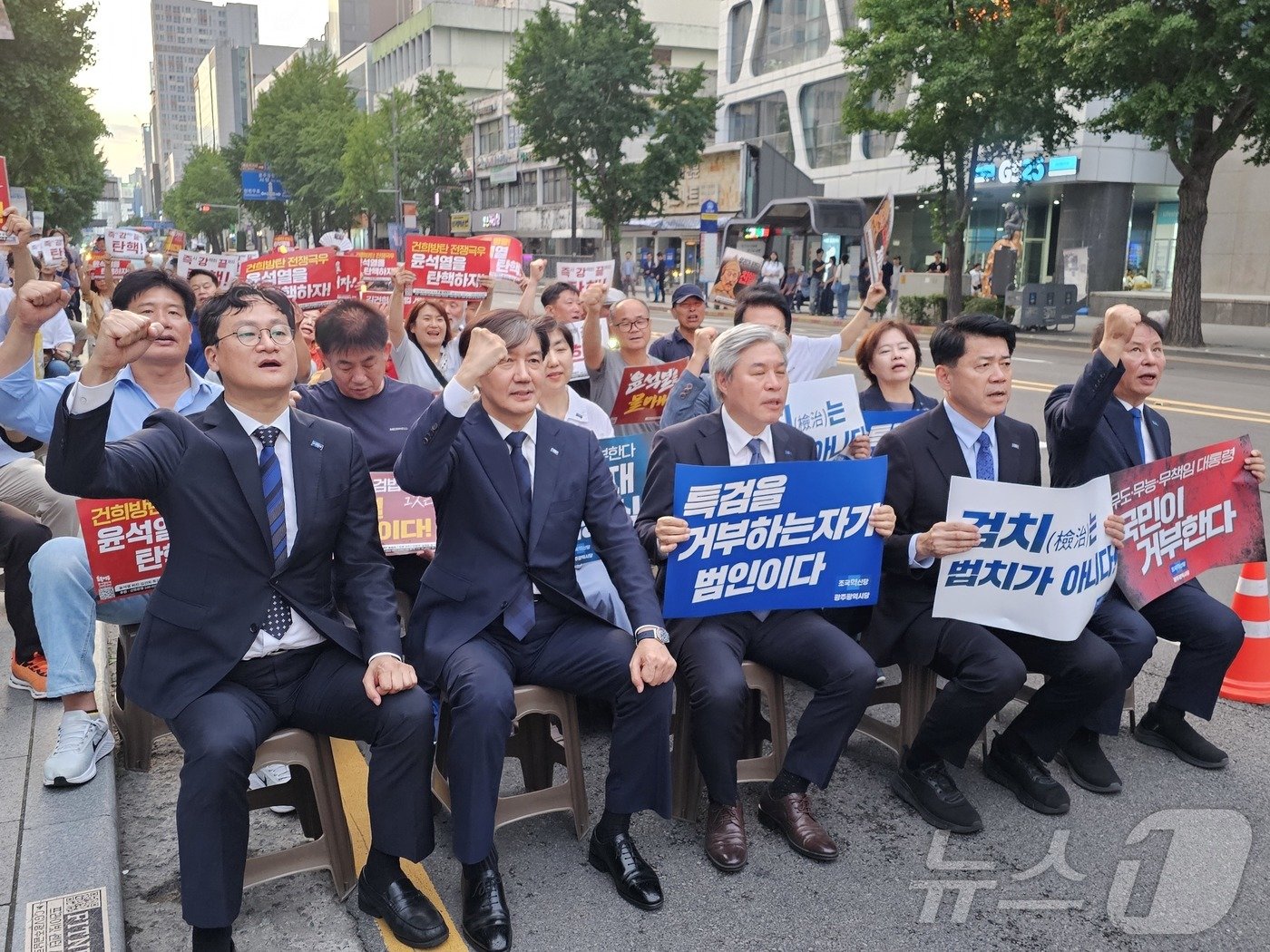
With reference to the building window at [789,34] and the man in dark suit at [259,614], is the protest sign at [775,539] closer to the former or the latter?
the man in dark suit at [259,614]

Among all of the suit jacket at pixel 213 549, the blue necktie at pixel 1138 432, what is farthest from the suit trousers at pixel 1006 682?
the suit jacket at pixel 213 549

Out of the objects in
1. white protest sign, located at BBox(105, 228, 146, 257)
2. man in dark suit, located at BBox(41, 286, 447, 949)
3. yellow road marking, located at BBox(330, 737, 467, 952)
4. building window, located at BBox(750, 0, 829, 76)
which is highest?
building window, located at BBox(750, 0, 829, 76)

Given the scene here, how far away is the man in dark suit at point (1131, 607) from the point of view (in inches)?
161

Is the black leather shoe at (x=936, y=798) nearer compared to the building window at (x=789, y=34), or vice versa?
the black leather shoe at (x=936, y=798)

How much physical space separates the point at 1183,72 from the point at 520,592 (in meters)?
18.9

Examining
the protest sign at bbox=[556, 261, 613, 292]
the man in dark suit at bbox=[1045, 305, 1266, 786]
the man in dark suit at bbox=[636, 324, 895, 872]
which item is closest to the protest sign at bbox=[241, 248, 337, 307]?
the protest sign at bbox=[556, 261, 613, 292]

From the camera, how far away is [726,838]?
351 centimetres

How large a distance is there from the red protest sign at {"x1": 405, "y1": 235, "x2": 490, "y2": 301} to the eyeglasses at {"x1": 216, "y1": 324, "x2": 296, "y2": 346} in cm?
501

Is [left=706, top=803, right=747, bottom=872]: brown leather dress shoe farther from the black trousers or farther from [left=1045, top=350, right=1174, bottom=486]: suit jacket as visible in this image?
the black trousers

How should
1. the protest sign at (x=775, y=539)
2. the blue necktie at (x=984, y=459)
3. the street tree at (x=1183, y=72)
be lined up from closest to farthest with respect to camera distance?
the protest sign at (x=775, y=539), the blue necktie at (x=984, y=459), the street tree at (x=1183, y=72)

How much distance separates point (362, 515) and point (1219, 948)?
2844 mm

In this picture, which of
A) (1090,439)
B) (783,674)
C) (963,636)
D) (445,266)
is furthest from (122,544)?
(445,266)

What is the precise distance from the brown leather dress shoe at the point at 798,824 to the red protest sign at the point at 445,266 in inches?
213

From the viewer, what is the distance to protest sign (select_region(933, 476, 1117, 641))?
150 inches
